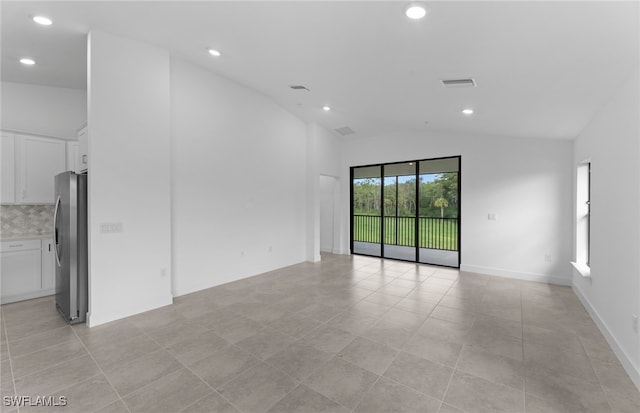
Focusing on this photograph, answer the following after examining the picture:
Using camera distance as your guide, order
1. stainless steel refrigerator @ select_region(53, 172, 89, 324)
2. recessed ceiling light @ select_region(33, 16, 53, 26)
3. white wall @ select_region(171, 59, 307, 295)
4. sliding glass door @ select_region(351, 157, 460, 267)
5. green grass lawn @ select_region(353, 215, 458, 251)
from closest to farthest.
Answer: recessed ceiling light @ select_region(33, 16, 53, 26), stainless steel refrigerator @ select_region(53, 172, 89, 324), white wall @ select_region(171, 59, 307, 295), sliding glass door @ select_region(351, 157, 460, 267), green grass lawn @ select_region(353, 215, 458, 251)

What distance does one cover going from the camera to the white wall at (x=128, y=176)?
10.7 feet

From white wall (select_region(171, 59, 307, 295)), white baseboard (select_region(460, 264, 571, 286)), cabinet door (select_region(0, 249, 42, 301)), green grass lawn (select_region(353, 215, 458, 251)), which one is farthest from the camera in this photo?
green grass lawn (select_region(353, 215, 458, 251))

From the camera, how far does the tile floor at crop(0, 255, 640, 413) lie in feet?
6.58

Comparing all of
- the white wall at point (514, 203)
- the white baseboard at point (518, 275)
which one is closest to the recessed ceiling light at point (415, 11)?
the white wall at point (514, 203)

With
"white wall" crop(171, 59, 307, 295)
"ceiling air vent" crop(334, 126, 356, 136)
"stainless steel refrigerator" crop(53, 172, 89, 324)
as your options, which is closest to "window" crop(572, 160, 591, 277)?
"ceiling air vent" crop(334, 126, 356, 136)

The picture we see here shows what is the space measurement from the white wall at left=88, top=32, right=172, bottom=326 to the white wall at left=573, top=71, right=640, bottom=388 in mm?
4952

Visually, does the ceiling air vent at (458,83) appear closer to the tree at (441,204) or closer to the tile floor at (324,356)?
the tile floor at (324,356)

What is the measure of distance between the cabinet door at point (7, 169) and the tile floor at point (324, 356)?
1.52 meters

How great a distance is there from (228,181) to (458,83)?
12.5 feet

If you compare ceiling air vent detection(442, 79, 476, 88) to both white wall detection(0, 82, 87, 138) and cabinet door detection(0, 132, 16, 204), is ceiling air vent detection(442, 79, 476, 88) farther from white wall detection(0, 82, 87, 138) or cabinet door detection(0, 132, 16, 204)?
cabinet door detection(0, 132, 16, 204)

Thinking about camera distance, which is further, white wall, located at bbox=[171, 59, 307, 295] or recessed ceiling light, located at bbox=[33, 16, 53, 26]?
white wall, located at bbox=[171, 59, 307, 295]

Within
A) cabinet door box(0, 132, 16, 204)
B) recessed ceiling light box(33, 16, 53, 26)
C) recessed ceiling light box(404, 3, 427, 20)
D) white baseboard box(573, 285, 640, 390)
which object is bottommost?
white baseboard box(573, 285, 640, 390)

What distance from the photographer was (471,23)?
83.8 inches

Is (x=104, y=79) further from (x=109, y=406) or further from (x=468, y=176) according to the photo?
(x=468, y=176)
